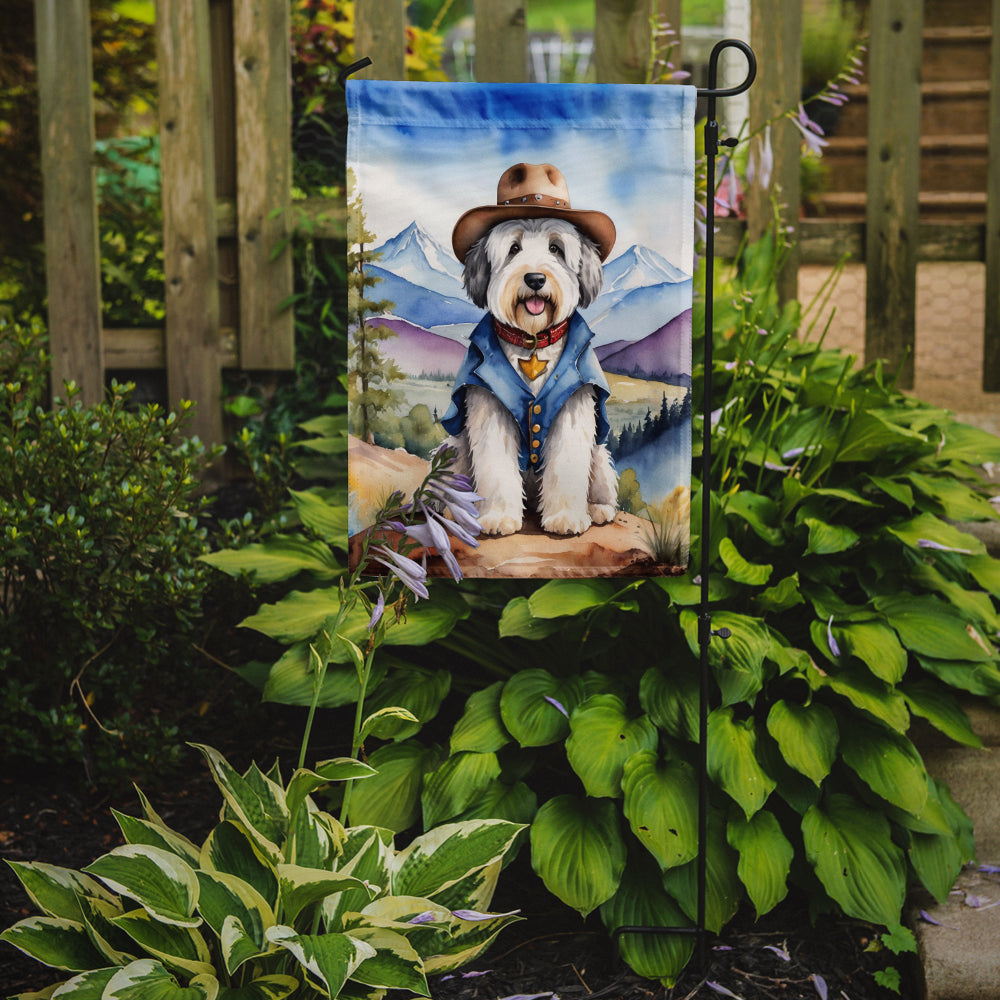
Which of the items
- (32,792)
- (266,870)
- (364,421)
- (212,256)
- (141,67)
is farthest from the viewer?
(141,67)

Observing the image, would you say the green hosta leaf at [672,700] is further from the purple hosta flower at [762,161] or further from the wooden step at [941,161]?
the wooden step at [941,161]

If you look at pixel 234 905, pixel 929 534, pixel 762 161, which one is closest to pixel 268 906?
pixel 234 905

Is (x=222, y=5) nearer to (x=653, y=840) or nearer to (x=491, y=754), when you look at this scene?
(x=491, y=754)

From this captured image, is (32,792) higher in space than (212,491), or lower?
lower

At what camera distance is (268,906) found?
59.8 inches

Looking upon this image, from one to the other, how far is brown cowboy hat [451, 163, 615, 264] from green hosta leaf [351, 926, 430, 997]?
1.11 metres

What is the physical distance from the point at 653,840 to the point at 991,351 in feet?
8.07

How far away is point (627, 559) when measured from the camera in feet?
5.98

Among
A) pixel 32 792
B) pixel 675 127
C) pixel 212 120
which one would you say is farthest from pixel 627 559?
pixel 212 120

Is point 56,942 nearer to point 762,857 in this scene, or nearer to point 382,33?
point 762,857

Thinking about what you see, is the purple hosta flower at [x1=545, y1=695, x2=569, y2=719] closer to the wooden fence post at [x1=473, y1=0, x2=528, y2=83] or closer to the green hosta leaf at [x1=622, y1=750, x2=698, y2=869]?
the green hosta leaf at [x1=622, y1=750, x2=698, y2=869]

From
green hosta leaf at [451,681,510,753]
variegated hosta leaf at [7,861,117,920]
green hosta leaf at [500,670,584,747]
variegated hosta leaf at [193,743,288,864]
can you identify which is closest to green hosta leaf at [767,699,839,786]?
green hosta leaf at [500,670,584,747]

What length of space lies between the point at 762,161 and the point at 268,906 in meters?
1.97

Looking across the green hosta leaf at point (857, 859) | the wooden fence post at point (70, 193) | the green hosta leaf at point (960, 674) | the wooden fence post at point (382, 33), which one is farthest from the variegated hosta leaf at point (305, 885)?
the wooden fence post at point (382, 33)
